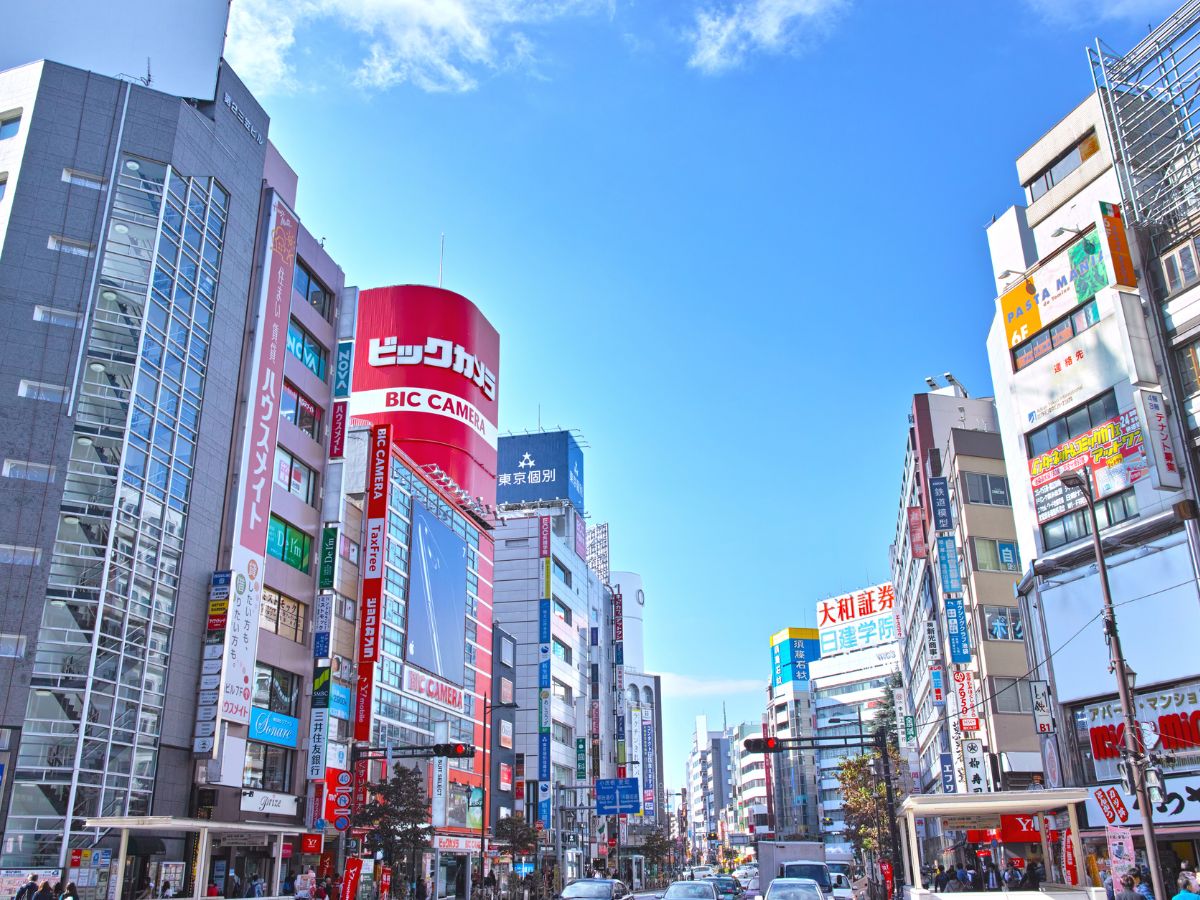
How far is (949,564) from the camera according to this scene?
162 ft

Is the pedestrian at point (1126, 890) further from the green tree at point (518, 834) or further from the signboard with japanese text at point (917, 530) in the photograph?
the green tree at point (518, 834)

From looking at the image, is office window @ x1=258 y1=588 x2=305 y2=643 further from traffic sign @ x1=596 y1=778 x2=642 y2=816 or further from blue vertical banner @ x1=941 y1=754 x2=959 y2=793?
traffic sign @ x1=596 y1=778 x2=642 y2=816

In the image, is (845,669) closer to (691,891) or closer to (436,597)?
(436,597)

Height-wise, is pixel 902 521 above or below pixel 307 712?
above

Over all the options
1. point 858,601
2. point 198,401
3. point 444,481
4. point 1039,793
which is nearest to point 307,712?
point 198,401

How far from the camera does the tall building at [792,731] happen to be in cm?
13862

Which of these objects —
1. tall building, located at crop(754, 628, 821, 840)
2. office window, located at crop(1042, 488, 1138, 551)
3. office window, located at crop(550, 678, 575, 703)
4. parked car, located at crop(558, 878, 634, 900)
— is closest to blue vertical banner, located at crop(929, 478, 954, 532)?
office window, located at crop(1042, 488, 1138, 551)

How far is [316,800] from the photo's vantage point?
39.8 meters

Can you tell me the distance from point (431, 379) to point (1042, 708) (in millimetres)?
44620

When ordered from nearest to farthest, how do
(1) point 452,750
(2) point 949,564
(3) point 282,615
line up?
1. (1) point 452,750
2. (3) point 282,615
3. (2) point 949,564

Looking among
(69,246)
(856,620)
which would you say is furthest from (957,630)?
(856,620)

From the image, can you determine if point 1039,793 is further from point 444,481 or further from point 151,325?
point 444,481

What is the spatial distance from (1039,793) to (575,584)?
73593 millimetres

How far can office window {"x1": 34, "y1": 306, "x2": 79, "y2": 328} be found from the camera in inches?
1246
